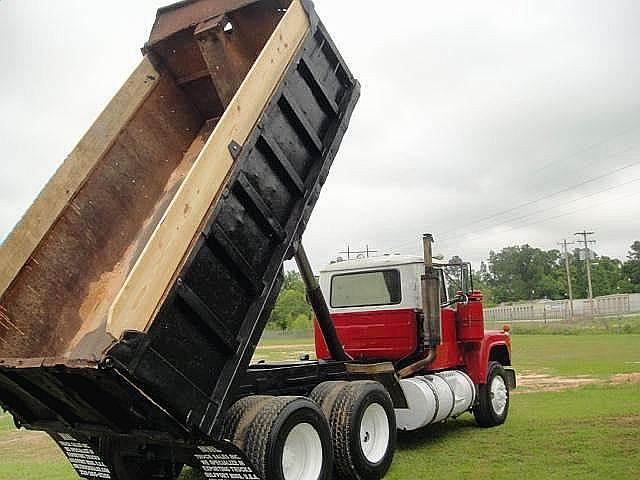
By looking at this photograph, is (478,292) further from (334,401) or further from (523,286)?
(523,286)

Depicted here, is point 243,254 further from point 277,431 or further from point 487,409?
point 487,409

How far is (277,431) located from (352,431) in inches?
53.2

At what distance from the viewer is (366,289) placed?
9320mm

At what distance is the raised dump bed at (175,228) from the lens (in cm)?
453

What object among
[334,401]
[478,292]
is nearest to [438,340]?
[478,292]

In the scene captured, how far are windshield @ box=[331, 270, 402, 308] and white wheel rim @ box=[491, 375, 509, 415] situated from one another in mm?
2323

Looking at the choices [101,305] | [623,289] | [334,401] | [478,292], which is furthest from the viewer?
[623,289]

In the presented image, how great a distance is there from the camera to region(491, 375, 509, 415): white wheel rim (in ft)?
32.7

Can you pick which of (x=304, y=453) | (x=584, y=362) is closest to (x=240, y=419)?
(x=304, y=453)

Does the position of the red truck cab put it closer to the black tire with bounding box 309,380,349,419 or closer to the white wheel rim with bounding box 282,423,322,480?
the black tire with bounding box 309,380,349,419

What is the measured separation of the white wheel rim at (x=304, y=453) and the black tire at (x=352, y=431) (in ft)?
1.96

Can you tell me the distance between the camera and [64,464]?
7879mm

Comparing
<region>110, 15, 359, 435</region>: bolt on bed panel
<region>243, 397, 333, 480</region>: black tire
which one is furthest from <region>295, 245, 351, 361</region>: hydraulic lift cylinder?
<region>243, 397, 333, 480</region>: black tire

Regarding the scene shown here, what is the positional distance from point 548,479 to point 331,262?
179 inches
